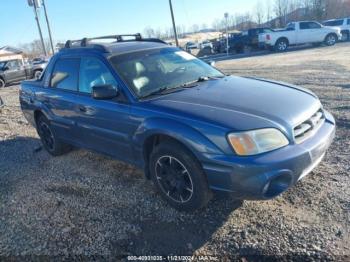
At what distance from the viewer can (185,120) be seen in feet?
9.99

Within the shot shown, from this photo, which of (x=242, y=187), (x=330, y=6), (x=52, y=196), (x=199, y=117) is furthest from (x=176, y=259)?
(x=330, y=6)

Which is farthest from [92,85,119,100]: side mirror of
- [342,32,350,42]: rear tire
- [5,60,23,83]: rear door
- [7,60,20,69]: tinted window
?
[342,32,350,42]: rear tire

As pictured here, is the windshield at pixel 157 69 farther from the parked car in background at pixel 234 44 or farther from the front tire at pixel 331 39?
the parked car in background at pixel 234 44

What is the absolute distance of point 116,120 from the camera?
147 inches

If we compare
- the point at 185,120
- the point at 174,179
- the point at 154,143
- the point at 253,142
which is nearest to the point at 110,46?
the point at 154,143

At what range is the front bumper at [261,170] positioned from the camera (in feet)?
9.04

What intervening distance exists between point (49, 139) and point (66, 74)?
1371mm

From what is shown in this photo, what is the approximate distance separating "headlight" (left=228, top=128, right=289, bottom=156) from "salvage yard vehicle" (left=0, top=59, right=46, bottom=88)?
65.4ft

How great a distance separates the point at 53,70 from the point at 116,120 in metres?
1.91

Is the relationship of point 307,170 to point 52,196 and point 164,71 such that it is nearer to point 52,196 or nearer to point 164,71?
point 164,71

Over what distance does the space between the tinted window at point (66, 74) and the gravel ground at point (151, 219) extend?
47.9 inches

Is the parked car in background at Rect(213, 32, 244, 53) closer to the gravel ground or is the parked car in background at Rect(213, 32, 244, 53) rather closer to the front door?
the gravel ground

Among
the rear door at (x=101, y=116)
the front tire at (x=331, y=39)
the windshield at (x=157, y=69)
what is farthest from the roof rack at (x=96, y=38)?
the front tire at (x=331, y=39)

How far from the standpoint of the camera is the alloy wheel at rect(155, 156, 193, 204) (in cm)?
324
